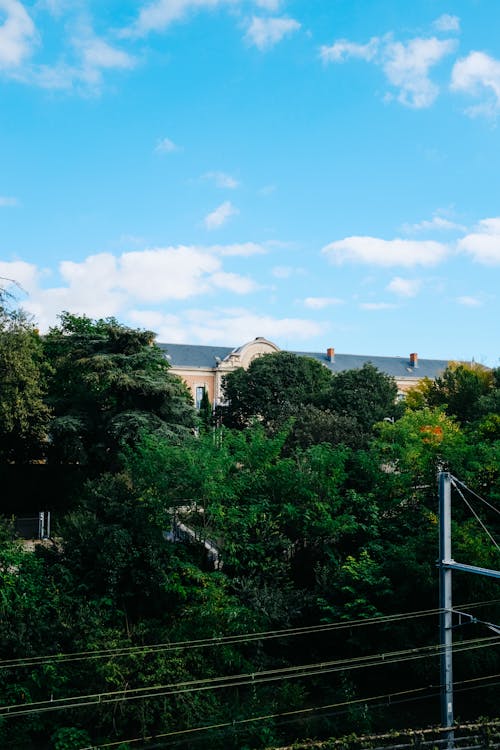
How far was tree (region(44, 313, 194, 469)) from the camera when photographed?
27.6 m

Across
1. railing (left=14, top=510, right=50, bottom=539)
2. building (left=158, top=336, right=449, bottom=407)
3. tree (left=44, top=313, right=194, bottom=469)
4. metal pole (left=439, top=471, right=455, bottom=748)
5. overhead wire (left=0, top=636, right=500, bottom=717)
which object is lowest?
overhead wire (left=0, top=636, right=500, bottom=717)

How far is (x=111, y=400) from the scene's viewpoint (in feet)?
95.2

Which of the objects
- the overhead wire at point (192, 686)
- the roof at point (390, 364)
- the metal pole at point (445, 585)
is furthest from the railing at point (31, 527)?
the roof at point (390, 364)

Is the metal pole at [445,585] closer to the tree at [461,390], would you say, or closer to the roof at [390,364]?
the tree at [461,390]

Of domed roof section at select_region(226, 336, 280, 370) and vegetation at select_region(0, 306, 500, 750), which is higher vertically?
domed roof section at select_region(226, 336, 280, 370)

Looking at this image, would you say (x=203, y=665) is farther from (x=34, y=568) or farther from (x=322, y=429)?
(x=322, y=429)

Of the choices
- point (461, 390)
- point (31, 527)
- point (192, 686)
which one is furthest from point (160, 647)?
point (461, 390)

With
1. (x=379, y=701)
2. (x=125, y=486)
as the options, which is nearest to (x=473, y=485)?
(x=379, y=701)

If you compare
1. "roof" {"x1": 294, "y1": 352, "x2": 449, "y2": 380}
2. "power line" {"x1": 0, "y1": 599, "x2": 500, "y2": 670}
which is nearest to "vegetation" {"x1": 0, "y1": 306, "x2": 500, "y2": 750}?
"power line" {"x1": 0, "y1": 599, "x2": 500, "y2": 670}

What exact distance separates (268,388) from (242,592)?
26.4m

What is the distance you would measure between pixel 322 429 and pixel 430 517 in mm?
12351

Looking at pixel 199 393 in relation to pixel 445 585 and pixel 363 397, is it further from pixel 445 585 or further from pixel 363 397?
pixel 445 585

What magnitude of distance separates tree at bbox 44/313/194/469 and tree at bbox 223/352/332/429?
13.7 m

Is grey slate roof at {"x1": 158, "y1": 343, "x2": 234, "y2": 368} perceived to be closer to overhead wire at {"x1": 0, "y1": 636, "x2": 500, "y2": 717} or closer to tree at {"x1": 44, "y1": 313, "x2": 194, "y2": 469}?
tree at {"x1": 44, "y1": 313, "x2": 194, "y2": 469}
